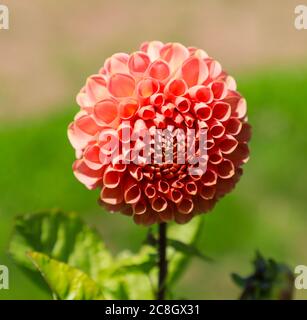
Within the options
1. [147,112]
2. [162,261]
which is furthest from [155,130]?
[162,261]

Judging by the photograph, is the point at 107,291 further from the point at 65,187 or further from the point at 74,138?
the point at 65,187

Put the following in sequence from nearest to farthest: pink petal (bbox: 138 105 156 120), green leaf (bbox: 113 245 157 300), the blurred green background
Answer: pink petal (bbox: 138 105 156 120)
green leaf (bbox: 113 245 157 300)
the blurred green background

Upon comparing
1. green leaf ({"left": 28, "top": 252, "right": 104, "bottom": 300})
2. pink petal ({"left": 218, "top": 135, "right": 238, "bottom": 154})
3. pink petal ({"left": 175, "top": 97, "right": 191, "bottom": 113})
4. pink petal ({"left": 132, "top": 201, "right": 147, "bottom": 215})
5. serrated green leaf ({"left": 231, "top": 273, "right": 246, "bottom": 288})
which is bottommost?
serrated green leaf ({"left": 231, "top": 273, "right": 246, "bottom": 288})

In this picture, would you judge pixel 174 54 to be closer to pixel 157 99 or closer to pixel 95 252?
pixel 157 99

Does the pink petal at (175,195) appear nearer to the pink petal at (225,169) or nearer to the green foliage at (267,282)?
the pink petal at (225,169)

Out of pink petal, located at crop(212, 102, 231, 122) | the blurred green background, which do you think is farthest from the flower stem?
the blurred green background

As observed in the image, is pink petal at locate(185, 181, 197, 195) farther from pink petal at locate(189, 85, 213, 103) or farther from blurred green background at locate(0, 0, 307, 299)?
blurred green background at locate(0, 0, 307, 299)
